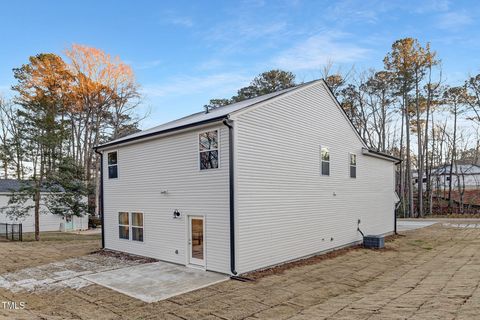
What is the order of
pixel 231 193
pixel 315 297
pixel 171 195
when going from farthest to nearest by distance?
pixel 171 195
pixel 231 193
pixel 315 297

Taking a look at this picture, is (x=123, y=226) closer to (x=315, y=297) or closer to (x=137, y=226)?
(x=137, y=226)

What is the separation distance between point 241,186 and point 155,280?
11.2 feet

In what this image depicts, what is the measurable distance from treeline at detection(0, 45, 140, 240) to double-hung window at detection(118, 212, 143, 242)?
8.01 metres

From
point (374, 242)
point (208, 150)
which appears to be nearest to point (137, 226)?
point (208, 150)

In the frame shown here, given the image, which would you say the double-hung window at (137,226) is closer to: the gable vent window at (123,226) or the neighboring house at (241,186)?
the neighboring house at (241,186)

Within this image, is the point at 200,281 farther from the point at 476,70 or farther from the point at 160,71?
the point at 476,70

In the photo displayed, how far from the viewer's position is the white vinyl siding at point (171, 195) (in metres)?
8.74

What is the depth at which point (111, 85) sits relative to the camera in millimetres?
26188

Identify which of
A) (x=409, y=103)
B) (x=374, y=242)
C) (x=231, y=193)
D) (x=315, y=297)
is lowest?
(x=374, y=242)

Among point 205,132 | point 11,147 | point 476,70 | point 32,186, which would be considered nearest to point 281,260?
point 205,132

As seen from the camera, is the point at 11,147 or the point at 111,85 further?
the point at 111,85

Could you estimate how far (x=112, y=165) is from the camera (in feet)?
42.9

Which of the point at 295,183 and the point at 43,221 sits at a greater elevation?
the point at 295,183

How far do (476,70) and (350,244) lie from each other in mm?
23663
